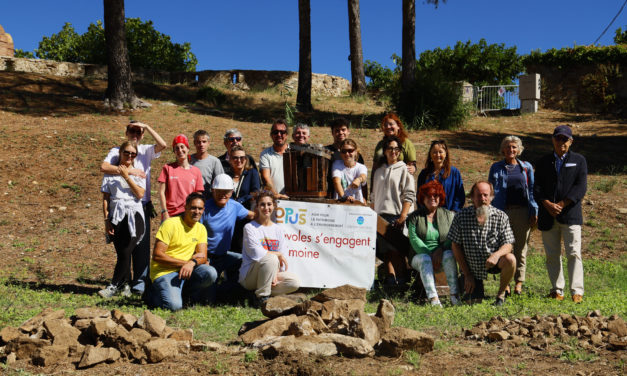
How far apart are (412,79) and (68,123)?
34.2 ft

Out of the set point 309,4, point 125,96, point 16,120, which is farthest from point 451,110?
point 16,120

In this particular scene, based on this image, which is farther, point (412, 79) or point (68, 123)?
point (412, 79)

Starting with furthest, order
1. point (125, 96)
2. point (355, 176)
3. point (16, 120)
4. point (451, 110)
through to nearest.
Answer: point (451, 110), point (125, 96), point (16, 120), point (355, 176)

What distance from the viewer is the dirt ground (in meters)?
4.40

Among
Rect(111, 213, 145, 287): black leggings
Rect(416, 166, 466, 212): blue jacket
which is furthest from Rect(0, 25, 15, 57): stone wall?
Rect(416, 166, 466, 212): blue jacket

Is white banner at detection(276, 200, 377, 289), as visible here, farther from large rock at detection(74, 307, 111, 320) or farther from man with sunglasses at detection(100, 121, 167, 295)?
large rock at detection(74, 307, 111, 320)

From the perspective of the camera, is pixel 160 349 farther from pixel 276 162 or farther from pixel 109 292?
pixel 276 162

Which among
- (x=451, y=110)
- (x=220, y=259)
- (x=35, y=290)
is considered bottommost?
(x=35, y=290)

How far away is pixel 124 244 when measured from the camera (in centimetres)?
708

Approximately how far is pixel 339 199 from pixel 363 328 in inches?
99.2

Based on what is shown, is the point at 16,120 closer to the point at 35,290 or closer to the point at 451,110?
the point at 35,290

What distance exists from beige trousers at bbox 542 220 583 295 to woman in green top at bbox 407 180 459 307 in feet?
4.23

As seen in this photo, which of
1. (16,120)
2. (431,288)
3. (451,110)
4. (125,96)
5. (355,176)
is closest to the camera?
(431,288)

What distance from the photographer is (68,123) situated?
15461 mm
